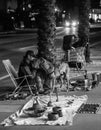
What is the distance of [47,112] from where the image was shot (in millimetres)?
9602

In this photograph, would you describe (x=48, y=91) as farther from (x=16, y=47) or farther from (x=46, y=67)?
(x=16, y=47)

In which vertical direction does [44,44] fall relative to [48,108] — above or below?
above

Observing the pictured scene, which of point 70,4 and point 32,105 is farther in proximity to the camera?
point 70,4

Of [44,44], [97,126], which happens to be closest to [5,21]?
[44,44]

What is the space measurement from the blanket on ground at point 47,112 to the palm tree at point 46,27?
2.19m

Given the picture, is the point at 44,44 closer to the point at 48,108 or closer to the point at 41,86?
the point at 41,86

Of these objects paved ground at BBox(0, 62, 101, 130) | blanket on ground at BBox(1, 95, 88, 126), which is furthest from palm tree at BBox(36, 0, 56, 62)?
blanket on ground at BBox(1, 95, 88, 126)

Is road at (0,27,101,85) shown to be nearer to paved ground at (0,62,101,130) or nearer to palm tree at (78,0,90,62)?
palm tree at (78,0,90,62)

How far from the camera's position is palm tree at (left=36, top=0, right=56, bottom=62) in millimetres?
13023

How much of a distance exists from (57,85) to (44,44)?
133 centimetres

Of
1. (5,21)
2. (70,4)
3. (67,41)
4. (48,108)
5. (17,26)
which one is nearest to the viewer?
(48,108)

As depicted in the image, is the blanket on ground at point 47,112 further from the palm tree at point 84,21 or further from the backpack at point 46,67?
the palm tree at point 84,21

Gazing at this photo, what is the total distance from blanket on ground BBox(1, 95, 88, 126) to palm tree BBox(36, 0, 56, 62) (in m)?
2.19

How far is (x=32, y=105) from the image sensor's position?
1025cm
